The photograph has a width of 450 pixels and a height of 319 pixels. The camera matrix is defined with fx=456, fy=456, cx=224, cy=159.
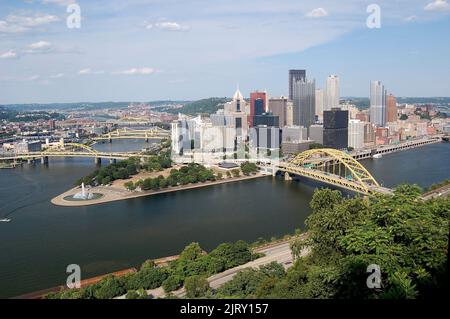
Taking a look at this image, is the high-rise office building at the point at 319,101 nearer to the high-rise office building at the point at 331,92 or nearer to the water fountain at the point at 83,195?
the high-rise office building at the point at 331,92

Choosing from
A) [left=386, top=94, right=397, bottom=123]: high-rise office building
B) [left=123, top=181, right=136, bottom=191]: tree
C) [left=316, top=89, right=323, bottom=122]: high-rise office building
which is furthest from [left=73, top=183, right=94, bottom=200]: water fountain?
[left=386, top=94, right=397, bottom=123]: high-rise office building

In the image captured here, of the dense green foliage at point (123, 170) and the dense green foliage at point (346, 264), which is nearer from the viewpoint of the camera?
the dense green foliage at point (346, 264)

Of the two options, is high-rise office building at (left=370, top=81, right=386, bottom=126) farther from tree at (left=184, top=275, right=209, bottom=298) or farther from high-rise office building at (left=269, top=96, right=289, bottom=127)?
tree at (left=184, top=275, right=209, bottom=298)

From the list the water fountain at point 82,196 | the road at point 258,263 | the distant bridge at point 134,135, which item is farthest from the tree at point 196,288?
the distant bridge at point 134,135

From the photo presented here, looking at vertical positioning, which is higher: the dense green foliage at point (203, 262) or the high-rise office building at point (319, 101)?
the high-rise office building at point (319, 101)

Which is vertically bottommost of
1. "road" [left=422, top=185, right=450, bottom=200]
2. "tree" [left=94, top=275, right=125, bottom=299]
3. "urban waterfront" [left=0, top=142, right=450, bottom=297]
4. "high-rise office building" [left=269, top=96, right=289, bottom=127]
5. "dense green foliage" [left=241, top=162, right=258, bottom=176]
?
"urban waterfront" [left=0, top=142, right=450, bottom=297]
